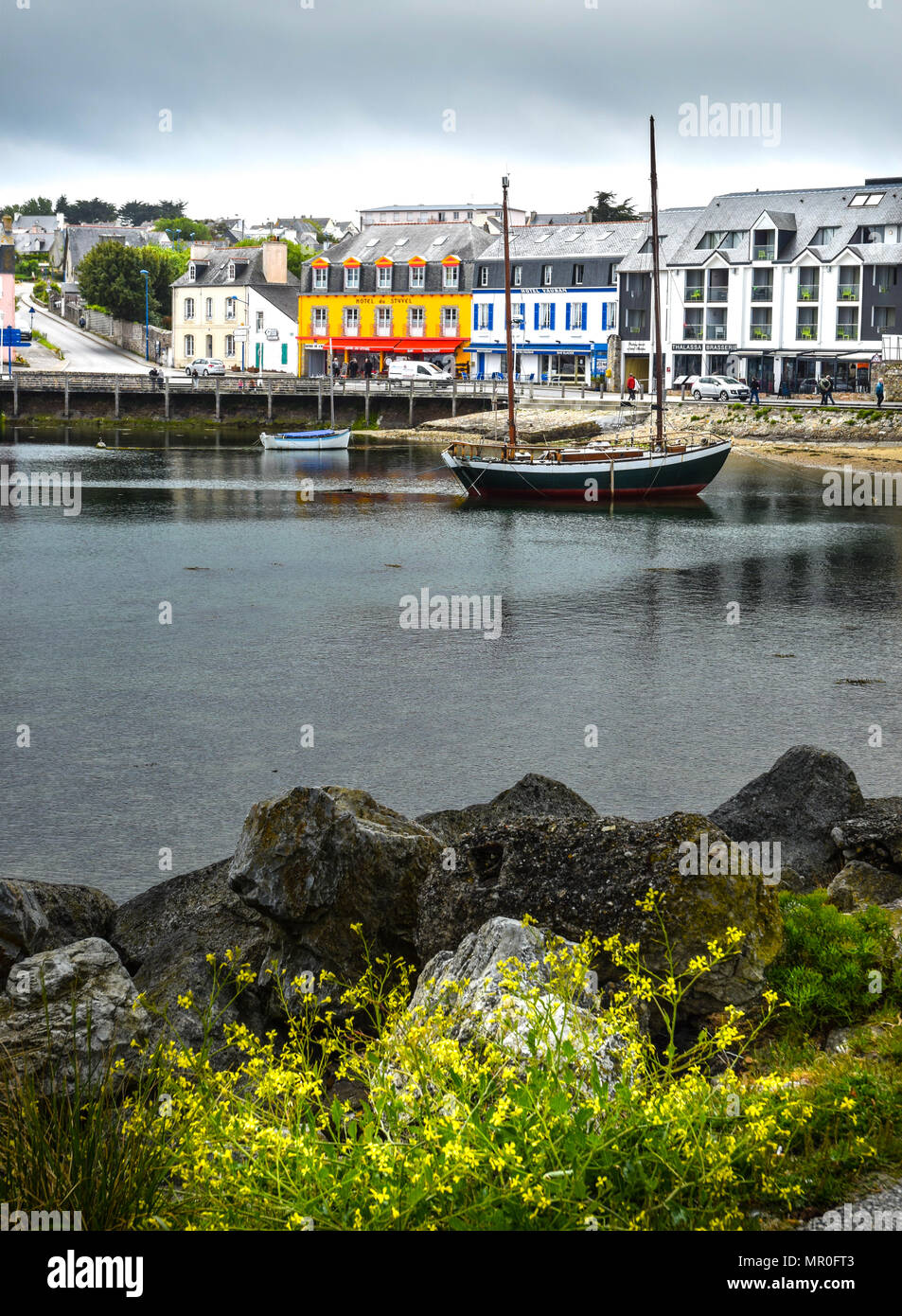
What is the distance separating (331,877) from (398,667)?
1395cm

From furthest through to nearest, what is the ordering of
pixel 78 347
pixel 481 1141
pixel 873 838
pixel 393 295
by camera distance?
pixel 78 347, pixel 393 295, pixel 873 838, pixel 481 1141

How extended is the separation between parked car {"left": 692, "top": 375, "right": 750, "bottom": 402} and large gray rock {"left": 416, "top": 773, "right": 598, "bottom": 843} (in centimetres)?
6866

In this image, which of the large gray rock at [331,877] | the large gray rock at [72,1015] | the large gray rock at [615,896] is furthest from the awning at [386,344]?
the large gray rock at [72,1015]

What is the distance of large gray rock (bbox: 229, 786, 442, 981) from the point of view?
898 cm

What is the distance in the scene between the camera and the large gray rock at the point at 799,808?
466 inches

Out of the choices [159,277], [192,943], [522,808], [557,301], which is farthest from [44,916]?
[159,277]

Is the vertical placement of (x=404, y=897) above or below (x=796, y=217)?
below

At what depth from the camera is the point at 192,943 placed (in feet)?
31.3

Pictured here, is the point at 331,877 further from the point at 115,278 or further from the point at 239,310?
the point at 115,278

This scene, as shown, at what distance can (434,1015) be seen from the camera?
582cm

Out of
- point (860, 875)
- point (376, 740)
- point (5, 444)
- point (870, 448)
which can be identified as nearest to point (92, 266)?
point (5, 444)

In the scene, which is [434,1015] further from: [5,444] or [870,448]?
[5,444]

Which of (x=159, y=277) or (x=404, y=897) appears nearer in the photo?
(x=404, y=897)
